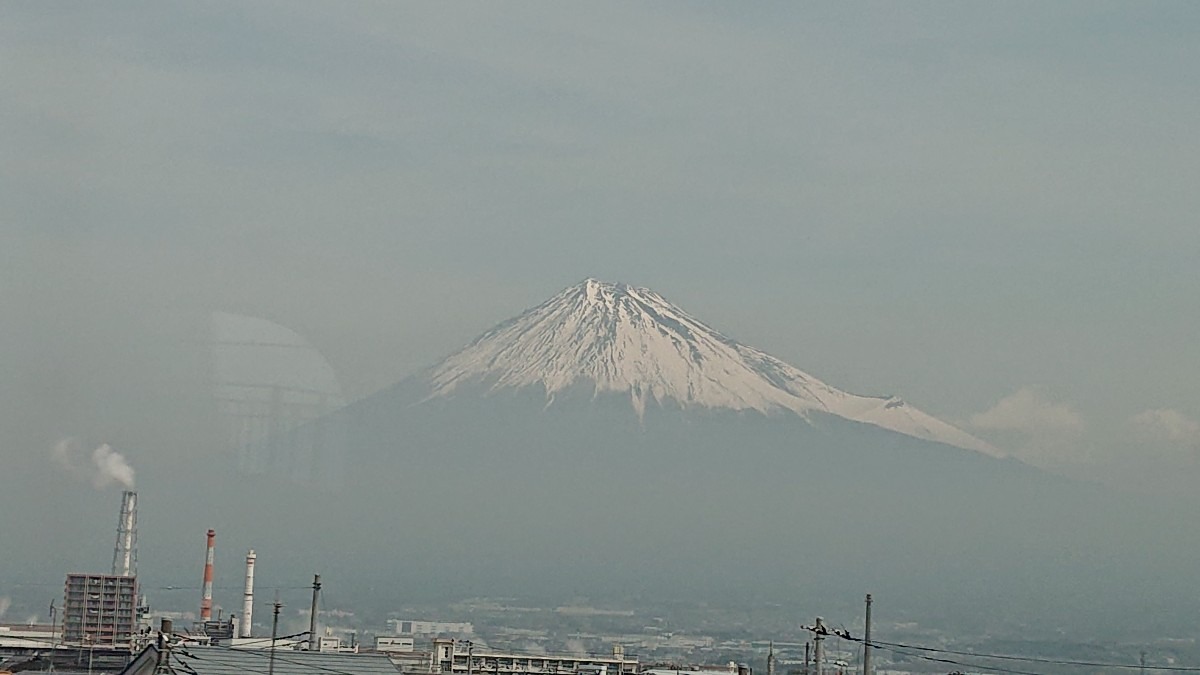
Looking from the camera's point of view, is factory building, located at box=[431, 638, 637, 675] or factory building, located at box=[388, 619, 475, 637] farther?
factory building, located at box=[388, 619, 475, 637]

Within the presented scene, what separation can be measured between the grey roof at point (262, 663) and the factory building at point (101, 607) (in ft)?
162

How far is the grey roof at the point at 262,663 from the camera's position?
1977cm

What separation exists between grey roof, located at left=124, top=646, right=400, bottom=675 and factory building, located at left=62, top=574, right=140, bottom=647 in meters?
49.3

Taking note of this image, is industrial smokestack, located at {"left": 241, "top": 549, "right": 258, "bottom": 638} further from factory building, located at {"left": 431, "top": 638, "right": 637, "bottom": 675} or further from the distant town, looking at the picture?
factory building, located at {"left": 431, "top": 638, "right": 637, "bottom": 675}

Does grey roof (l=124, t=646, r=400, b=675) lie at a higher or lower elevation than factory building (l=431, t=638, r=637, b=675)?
higher

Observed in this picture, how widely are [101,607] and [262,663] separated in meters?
52.3

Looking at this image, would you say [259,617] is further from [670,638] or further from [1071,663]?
[1071,663]

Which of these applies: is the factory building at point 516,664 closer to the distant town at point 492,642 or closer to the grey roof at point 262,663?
the distant town at point 492,642

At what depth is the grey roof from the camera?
64.8 feet

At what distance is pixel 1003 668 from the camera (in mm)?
116375

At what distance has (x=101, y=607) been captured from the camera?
70.9m

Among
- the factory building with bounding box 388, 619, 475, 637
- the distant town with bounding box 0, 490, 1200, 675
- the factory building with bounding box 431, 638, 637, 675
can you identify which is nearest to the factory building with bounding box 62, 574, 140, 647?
the distant town with bounding box 0, 490, 1200, 675

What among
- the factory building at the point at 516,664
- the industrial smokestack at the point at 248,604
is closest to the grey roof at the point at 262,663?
the factory building at the point at 516,664

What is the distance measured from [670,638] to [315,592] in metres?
125
